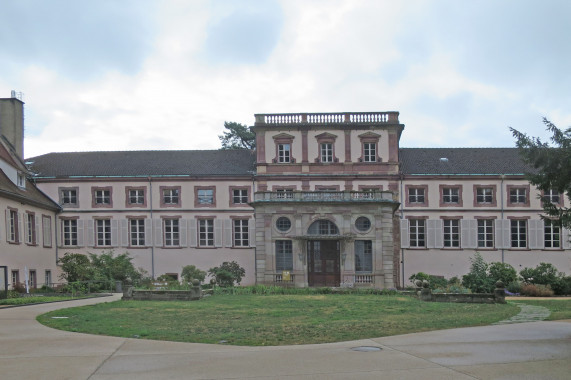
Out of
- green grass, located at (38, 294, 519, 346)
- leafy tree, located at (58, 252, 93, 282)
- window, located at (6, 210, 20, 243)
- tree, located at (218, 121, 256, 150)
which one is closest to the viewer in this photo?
green grass, located at (38, 294, 519, 346)

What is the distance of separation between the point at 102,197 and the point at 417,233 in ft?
84.5

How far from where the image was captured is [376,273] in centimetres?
4303

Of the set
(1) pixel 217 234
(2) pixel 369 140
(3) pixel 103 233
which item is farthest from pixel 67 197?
(2) pixel 369 140

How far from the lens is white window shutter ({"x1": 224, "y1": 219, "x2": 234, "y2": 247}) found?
52562 millimetres

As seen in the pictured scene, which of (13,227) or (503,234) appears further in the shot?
(503,234)

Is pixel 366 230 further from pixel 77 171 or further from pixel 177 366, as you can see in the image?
pixel 177 366

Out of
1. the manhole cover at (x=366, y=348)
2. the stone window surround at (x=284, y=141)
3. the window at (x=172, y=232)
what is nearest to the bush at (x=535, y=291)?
the stone window surround at (x=284, y=141)

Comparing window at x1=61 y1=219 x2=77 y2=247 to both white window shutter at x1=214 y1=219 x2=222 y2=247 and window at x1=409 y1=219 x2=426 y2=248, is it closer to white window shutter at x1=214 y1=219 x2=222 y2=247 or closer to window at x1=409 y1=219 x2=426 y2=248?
white window shutter at x1=214 y1=219 x2=222 y2=247

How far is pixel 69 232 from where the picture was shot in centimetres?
5275

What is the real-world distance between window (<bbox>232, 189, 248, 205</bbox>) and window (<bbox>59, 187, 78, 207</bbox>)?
1280cm

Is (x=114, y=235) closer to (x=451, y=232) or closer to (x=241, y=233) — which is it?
(x=241, y=233)

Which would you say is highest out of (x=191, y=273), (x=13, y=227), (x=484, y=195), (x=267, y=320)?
(x=484, y=195)

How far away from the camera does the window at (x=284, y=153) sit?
2079 inches

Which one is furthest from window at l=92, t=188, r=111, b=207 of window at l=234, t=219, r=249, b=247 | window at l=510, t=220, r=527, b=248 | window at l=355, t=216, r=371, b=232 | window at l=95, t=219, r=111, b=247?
window at l=510, t=220, r=527, b=248
